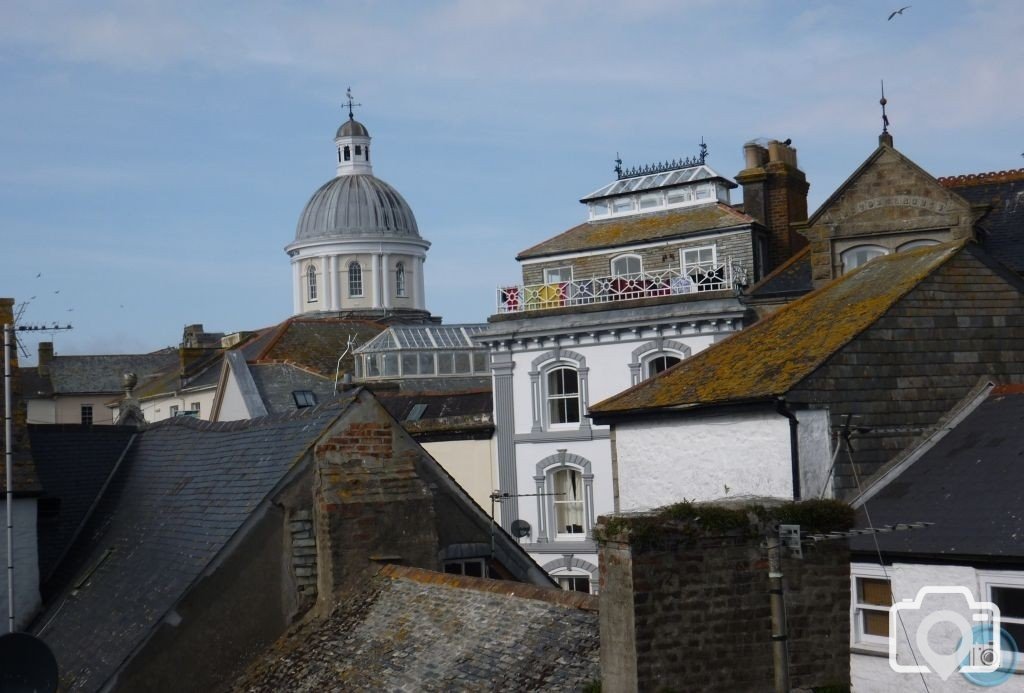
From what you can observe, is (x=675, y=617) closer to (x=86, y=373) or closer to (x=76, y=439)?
(x=76, y=439)

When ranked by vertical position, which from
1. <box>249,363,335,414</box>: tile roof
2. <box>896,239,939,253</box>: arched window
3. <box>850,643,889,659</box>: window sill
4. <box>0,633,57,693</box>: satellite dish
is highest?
<box>896,239,939,253</box>: arched window

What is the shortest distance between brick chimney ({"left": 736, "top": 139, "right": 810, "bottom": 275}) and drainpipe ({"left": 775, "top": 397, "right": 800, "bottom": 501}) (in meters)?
25.0

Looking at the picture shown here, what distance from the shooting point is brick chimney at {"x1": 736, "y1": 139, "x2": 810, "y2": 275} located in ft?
147

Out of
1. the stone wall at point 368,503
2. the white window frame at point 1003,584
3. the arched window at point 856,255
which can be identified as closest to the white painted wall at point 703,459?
the stone wall at point 368,503

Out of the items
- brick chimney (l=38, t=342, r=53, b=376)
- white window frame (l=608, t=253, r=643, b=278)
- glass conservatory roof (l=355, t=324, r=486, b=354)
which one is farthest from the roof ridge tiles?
brick chimney (l=38, t=342, r=53, b=376)

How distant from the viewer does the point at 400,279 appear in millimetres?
105750

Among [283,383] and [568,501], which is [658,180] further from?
[283,383]

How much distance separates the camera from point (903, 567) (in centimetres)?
1753

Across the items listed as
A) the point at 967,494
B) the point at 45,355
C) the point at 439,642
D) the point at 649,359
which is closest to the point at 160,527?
the point at 439,642

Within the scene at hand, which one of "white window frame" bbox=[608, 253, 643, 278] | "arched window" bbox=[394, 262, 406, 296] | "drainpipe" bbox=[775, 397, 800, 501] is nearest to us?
"drainpipe" bbox=[775, 397, 800, 501]

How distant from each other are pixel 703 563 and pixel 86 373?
332 feet

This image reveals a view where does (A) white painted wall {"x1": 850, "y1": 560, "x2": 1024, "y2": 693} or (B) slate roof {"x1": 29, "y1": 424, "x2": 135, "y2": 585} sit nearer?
(A) white painted wall {"x1": 850, "y1": 560, "x2": 1024, "y2": 693}

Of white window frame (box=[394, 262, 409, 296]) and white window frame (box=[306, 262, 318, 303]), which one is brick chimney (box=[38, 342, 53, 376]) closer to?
white window frame (box=[306, 262, 318, 303])

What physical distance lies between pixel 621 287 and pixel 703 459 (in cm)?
2293
